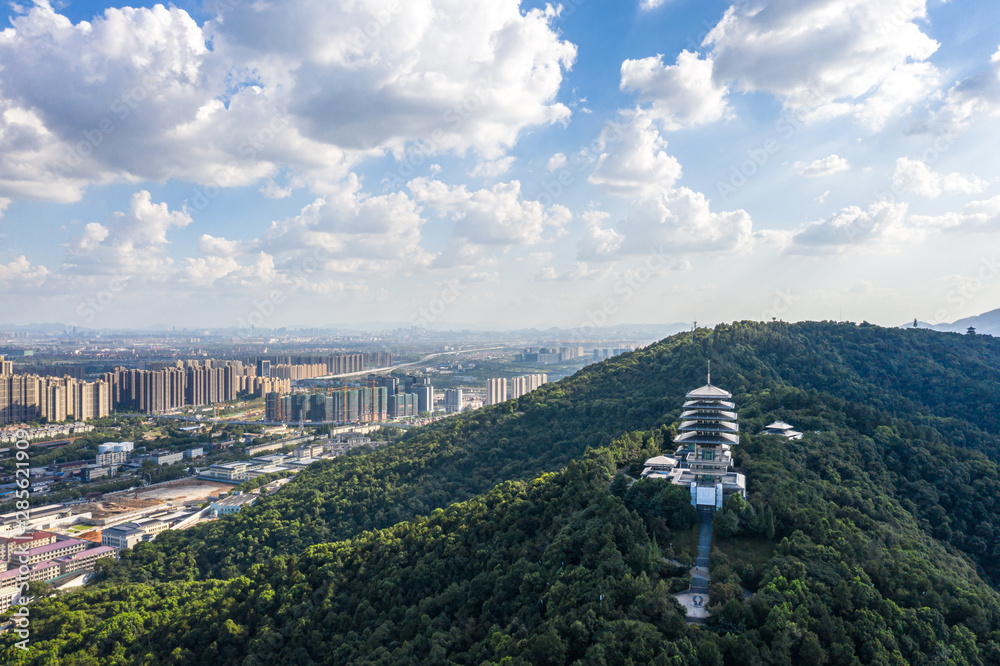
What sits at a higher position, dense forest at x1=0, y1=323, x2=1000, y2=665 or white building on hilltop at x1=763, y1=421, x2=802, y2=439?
white building on hilltop at x1=763, y1=421, x2=802, y2=439

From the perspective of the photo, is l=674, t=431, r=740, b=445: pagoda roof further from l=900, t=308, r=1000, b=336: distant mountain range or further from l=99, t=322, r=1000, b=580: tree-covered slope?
l=900, t=308, r=1000, b=336: distant mountain range

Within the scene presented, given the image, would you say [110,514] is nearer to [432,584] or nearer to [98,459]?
[98,459]

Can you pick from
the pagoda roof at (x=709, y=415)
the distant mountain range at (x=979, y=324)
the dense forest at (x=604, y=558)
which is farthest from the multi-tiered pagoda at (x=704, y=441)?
the distant mountain range at (x=979, y=324)

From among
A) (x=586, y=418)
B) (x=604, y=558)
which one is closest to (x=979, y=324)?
(x=586, y=418)

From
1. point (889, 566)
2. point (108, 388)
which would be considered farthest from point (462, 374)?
point (889, 566)

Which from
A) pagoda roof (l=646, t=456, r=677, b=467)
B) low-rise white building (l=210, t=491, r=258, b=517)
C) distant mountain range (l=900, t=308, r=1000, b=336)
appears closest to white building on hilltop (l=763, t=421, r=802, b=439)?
pagoda roof (l=646, t=456, r=677, b=467)

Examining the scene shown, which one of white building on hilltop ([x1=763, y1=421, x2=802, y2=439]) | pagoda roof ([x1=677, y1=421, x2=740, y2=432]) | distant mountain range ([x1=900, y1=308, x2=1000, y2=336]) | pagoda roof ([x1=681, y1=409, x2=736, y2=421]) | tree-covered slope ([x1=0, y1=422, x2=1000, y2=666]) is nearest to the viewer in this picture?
tree-covered slope ([x1=0, y1=422, x2=1000, y2=666])

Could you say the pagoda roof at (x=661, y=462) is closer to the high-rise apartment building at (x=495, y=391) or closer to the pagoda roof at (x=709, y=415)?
the pagoda roof at (x=709, y=415)
